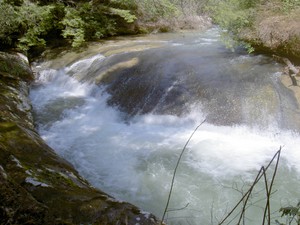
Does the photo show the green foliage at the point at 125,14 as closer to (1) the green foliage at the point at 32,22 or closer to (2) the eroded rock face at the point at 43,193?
(1) the green foliage at the point at 32,22

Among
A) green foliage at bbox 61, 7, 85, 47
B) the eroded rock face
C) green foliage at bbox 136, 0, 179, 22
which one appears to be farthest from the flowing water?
green foliage at bbox 136, 0, 179, 22

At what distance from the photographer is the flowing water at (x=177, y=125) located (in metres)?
4.64

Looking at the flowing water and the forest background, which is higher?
the forest background

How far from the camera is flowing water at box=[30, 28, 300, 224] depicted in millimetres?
4645

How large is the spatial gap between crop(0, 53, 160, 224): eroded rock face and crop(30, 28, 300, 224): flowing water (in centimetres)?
128

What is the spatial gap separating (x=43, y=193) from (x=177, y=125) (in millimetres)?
4269

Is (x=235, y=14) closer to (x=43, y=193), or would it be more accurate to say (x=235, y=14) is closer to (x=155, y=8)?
(x=155, y=8)

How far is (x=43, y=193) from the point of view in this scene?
2.68 m

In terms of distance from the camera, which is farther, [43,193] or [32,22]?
[32,22]

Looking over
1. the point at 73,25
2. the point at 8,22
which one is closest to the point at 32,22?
the point at 8,22

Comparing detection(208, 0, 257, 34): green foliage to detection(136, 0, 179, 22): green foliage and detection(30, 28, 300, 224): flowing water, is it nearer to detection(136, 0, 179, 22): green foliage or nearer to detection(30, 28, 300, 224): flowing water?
detection(30, 28, 300, 224): flowing water

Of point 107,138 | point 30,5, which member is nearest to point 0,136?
point 107,138

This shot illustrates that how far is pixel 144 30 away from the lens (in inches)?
548

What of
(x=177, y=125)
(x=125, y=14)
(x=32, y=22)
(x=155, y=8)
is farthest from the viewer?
(x=155, y=8)
